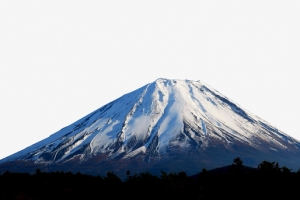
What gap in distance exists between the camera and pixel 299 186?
232 feet

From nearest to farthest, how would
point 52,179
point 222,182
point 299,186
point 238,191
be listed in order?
1. point 299,186
2. point 238,191
3. point 222,182
4. point 52,179

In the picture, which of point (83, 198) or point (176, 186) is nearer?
point (176, 186)

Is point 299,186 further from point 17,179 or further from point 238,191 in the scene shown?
point 17,179

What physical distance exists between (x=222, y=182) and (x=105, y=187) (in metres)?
16.7

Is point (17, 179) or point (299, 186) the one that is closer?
point (299, 186)

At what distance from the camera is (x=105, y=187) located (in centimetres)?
8112

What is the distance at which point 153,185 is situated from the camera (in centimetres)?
7738

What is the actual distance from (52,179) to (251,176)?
48793 mm

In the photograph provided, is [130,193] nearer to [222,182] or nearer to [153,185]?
[153,185]

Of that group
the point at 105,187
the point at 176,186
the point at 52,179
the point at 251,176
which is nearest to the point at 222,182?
the point at 251,176

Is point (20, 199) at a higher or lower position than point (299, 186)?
higher

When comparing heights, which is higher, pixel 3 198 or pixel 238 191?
pixel 3 198

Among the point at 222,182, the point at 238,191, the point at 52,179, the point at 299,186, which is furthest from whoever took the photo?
the point at 52,179

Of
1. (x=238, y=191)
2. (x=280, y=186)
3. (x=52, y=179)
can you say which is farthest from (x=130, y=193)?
(x=52, y=179)
